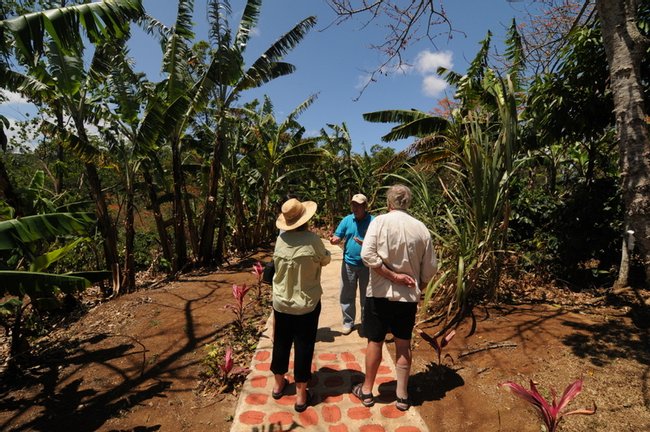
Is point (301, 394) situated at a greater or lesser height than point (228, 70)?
lesser

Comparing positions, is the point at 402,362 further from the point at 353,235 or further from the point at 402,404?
the point at 353,235

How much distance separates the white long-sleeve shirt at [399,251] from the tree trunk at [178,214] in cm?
692

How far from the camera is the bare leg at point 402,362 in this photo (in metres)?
2.60

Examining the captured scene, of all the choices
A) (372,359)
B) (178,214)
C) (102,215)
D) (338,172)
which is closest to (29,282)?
(372,359)

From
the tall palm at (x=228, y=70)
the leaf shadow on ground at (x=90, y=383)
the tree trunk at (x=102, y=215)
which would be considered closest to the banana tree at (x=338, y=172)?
the tall palm at (x=228, y=70)

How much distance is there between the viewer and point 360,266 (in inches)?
149

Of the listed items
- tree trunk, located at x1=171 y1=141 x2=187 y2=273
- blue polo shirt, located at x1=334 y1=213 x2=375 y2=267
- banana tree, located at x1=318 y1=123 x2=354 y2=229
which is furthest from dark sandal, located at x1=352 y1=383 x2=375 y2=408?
banana tree, located at x1=318 y1=123 x2=354 y2=229

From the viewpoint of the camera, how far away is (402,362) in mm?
2629

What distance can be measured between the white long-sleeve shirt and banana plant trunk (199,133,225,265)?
6793 millimetres

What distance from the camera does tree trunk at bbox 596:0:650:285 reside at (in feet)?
11.2

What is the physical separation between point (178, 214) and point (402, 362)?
7260 millimetres

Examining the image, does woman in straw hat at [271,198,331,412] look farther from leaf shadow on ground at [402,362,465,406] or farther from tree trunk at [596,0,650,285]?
tree trunk at [596,0,650,285]

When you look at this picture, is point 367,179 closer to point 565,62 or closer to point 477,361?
point 565,62

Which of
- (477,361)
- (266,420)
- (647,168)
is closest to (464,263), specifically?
(477,361)
